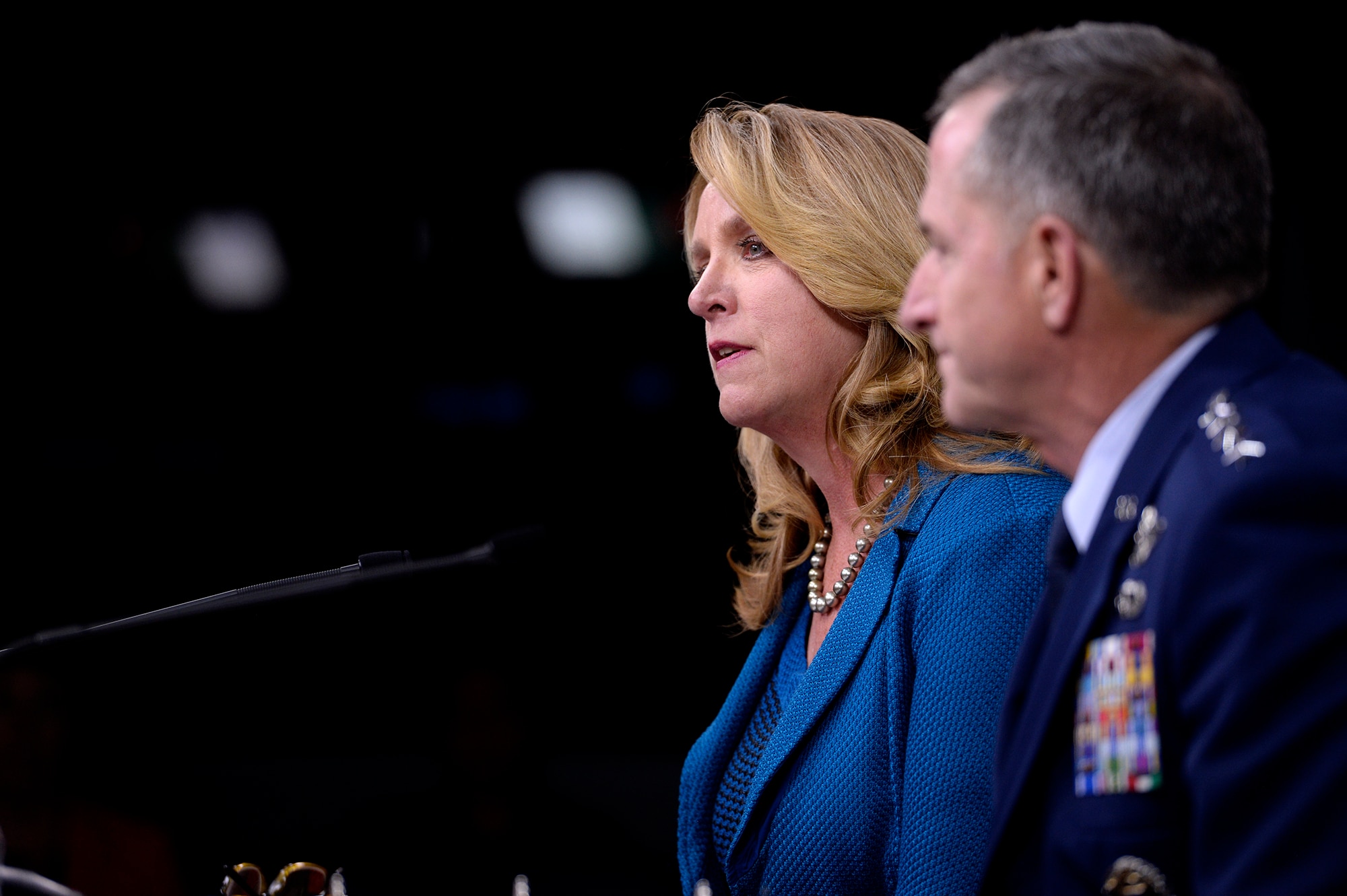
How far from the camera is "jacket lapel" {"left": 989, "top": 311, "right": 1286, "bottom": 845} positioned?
75 cm

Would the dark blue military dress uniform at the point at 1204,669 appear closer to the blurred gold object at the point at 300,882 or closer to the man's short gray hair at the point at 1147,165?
the man's short gray hair at the point at 1147,165

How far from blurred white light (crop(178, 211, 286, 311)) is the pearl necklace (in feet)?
6.29

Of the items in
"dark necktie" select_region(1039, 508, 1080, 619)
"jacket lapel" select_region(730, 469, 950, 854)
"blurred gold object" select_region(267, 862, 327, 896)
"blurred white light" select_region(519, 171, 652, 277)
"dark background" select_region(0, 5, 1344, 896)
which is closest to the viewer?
"dark necktie" select_region(1039, 508, 1080, 619)

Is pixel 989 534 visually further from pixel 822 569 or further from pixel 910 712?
pixel 822 569

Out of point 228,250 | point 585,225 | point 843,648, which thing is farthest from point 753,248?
point 228,250

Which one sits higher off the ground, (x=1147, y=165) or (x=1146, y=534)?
(x=1147, y=165)

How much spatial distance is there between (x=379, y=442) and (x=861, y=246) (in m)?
1.87

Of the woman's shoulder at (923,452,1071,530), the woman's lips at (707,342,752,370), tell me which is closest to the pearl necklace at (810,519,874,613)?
the woman's shoulder at (923,452,1071,530)

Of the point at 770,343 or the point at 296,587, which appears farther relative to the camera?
the point at 770,343

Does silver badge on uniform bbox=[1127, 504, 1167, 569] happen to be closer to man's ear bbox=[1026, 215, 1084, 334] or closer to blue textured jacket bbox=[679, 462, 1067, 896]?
man's ear bbox=[1026, 215, 1084, 334]

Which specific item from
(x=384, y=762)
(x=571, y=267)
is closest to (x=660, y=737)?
(x=384, y=762)

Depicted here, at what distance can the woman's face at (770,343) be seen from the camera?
146cm

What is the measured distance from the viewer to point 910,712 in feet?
4.07

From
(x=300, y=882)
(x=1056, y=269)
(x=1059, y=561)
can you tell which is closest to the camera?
(x=1056, y=269)
